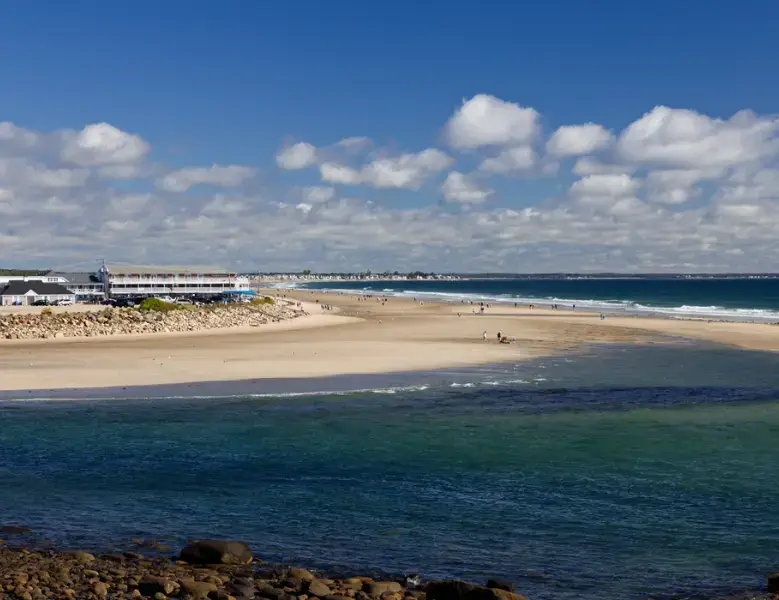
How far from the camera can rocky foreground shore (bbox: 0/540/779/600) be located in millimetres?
13750

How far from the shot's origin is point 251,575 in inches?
606

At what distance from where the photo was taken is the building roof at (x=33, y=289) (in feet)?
367

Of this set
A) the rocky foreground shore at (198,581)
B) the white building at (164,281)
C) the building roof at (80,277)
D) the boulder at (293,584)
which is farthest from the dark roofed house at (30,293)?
the boulder at (293,584)

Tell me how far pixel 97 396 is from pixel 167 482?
16483mm

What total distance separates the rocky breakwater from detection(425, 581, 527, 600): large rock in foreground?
199ft

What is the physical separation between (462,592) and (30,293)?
111660 mm

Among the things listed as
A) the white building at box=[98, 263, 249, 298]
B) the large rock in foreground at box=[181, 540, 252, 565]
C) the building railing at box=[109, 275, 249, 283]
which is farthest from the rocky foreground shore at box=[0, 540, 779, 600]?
the building railing at box=[109, 275, 249, 283]

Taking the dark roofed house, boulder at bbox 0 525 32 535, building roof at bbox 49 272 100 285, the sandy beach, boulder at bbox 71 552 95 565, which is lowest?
boulder at bbox 0 525 32 535

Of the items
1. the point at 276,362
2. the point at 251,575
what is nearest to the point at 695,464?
the point at 251,575

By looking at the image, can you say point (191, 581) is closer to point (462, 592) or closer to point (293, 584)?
point (293, 584)

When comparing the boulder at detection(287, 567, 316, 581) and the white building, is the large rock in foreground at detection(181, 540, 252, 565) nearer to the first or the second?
the boulder at detection(287, 567, 316, 581)

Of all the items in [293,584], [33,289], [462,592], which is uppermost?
[33,289]

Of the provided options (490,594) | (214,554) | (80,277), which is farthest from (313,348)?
(80,277)

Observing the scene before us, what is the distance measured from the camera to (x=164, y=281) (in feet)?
468
